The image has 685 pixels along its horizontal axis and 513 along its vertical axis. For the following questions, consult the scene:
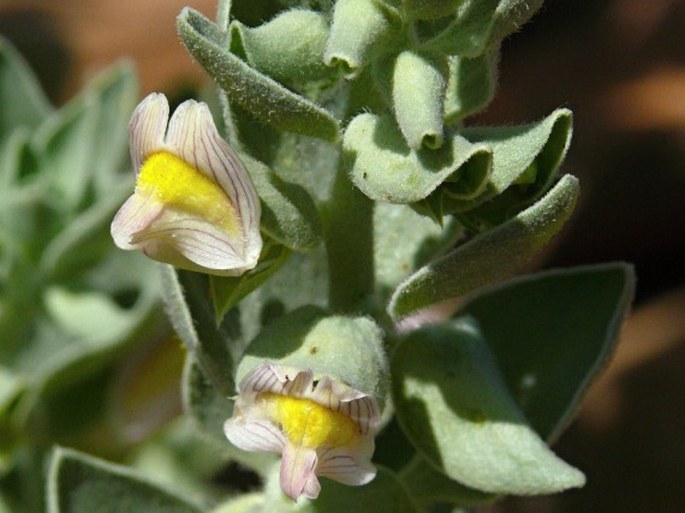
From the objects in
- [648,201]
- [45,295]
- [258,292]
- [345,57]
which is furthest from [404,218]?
[648,201]

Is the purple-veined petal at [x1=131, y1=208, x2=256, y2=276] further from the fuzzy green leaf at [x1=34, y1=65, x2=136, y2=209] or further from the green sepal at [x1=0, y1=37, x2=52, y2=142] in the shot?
the green sepal at [x1=0, y1=37, x2=52, y2=142]

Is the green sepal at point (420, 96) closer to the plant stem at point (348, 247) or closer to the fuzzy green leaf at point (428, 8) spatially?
the fuzzy green leaf at point (428, 8)

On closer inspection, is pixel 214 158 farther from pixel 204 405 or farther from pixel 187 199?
pixel 204 405

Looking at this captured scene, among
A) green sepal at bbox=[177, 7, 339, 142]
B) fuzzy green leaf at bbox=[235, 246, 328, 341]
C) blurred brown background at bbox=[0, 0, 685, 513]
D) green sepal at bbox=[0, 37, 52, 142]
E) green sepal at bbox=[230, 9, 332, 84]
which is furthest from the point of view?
blurred brown background at bbox=[0, 0, 685, 513]

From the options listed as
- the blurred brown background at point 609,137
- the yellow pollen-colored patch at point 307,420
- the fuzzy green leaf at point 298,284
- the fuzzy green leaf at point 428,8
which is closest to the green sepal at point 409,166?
the fuzzy green leaf at point 428,8

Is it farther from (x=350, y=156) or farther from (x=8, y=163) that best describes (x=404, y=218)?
(x=8, y=163)

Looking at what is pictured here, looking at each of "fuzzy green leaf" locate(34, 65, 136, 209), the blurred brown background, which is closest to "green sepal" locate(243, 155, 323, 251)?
"fuzzy green leaf" locate(34, 65, 136, 209)

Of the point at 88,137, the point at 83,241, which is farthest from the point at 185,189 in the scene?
the point at 88,137
